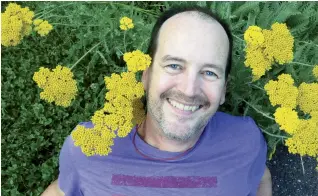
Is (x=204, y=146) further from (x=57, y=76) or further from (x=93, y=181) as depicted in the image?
(x=57, y=76)

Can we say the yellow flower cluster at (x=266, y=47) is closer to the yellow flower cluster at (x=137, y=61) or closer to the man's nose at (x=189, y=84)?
the man's nose at (x=189, y=84)

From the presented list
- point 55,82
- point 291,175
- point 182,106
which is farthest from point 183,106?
point 291,175

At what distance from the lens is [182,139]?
5.14ft

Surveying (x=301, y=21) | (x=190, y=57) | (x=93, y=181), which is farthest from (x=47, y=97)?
(x=301, y=21)

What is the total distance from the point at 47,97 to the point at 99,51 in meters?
0.69

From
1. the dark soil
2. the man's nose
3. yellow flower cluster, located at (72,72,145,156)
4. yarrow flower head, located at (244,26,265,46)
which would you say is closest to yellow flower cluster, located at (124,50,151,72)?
yellow flower cluster, located at (72,72,145,156)

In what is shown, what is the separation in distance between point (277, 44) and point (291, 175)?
955 mm

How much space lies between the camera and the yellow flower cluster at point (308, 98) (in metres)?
1.60

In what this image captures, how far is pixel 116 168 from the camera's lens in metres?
1.61

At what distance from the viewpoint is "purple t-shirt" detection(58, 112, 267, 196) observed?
5.26 ft

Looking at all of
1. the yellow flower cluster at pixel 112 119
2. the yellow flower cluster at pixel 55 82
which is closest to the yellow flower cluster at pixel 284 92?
the yellow flower cluster at pixel 112 119

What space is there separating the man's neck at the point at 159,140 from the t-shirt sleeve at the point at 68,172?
0.27 m

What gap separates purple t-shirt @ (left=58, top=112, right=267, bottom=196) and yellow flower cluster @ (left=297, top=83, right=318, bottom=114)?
0.30 meters

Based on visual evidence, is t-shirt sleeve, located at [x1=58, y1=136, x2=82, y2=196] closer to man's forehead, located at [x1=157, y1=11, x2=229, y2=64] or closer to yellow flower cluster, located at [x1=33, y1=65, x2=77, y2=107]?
yellow flower cluster, located at [x1=33, y1=65, x2=77, y2=107]
